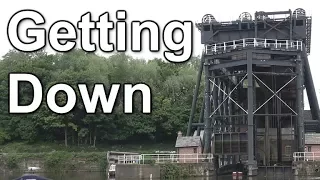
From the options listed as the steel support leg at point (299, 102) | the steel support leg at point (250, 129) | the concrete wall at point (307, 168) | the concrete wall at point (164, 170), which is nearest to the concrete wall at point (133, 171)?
the concrete wall at point (164, 170)

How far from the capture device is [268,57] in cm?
5350

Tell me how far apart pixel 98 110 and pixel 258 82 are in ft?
95.6

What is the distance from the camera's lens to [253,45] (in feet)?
171

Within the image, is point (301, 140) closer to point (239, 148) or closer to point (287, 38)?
point (239, 148)

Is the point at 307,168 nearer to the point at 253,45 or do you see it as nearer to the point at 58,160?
the point at 253,45

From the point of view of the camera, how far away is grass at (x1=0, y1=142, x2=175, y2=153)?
8219 centimetres

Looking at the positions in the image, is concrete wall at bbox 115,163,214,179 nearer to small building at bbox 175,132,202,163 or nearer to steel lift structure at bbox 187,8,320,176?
steel lift structure at bbox 187,8,320,176

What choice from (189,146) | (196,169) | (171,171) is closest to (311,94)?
(189,146)

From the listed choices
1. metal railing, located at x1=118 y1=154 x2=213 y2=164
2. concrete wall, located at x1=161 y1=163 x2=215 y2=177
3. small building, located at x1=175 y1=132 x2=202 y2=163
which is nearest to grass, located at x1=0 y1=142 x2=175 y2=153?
small building, located at x1=175 y1=132 x2=202 y2=163

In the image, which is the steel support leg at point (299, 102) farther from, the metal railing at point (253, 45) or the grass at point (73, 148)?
the grass at point (73, 148)

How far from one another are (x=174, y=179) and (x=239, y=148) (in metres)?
7.16

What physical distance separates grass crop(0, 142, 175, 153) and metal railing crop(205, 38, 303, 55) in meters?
29.7

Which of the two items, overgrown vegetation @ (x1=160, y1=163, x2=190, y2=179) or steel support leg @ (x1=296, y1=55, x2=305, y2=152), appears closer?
overgrown vegetation @ (x1=160, y1=163, x2=190, y2=179)

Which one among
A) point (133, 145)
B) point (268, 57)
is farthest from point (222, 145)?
point (133, 145)
